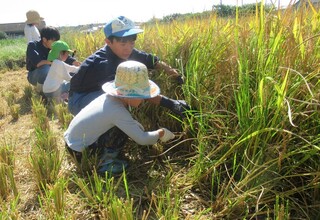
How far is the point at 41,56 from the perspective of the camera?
4.48 m

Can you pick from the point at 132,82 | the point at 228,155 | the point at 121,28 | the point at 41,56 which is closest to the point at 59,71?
the point at 41,56

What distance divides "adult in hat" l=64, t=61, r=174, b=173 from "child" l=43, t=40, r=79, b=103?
194 centimetres

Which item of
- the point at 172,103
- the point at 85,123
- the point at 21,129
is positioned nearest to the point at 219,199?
the point at 172,103

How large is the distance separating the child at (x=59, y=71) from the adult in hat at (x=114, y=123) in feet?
6.36

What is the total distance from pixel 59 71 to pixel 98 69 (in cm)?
168

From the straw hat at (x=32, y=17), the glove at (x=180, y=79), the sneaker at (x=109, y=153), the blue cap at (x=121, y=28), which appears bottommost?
the sneaker at (x=109, y=153)

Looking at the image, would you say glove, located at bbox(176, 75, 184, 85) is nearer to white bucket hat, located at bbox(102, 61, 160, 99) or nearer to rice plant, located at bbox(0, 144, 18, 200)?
white bucket hat, located at bbox(102, 61, 160, 99)

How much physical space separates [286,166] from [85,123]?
4.04ft

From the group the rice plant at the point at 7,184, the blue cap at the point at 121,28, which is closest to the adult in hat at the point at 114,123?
the rice plant at the point at 7,184

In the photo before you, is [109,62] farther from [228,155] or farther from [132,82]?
[228,155]

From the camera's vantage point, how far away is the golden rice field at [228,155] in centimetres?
142

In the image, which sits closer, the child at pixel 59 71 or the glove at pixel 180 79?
the glove at pixel 180 79

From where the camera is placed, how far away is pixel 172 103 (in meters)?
2.10

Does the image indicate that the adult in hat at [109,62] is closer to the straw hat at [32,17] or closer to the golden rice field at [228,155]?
the golden rice field at [228,155]
